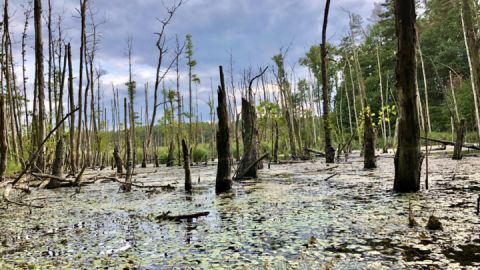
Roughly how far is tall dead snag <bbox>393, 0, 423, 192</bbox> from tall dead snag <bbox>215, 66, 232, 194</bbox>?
9.26ft

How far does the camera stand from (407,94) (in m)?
4.70

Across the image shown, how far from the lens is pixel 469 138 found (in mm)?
20484

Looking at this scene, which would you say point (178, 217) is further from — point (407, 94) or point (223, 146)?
point (407, 94)

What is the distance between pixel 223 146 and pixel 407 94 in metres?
3.05

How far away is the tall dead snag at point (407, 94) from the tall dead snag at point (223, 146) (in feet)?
9.26

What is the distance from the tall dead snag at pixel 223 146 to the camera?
6.10m

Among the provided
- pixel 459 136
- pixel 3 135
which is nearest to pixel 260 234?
pixel 3 135

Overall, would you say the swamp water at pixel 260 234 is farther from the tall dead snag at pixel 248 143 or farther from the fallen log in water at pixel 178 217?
the tall dead snag at pixel 248 143

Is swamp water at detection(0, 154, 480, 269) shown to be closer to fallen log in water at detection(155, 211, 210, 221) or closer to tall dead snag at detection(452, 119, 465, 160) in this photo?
fallen log in water at detection(155, 211, 210, 221)

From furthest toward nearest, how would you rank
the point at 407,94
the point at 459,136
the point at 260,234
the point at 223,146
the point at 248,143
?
the point at 459,136
the point at 248,143
the point at 223,146
the point at 407,94
the point at 260,234

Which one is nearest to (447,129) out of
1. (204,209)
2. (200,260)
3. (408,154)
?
(408,154)

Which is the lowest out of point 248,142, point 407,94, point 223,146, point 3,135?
point 223,146

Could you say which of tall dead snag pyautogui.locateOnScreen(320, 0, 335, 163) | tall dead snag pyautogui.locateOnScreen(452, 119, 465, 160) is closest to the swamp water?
tall dead snag pyautogui.locateOnScreen(452, 119, 465, 160)

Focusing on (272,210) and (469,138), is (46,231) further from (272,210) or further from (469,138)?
(469,138)
